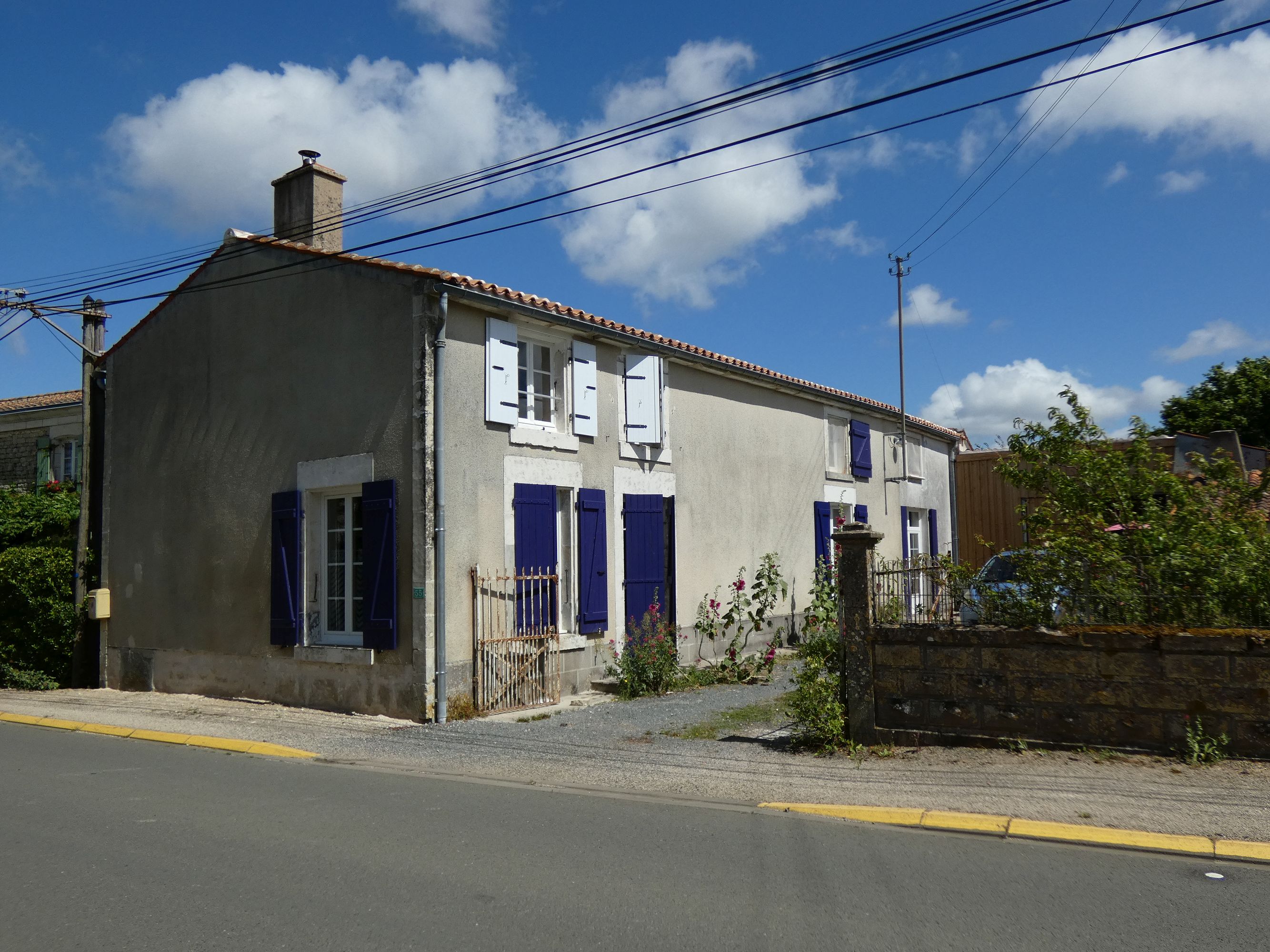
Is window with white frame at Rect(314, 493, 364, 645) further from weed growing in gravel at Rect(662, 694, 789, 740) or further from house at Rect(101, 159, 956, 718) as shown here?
weed growing in gravel at Rect(662, 694, 789, 740)

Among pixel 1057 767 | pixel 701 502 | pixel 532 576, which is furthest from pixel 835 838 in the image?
pixel 701 502

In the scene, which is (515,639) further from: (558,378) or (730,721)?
(558,378)

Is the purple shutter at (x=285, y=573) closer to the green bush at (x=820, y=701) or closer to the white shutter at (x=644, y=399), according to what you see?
the white shutter at (x=644, y=399)

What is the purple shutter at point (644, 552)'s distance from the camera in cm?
1249

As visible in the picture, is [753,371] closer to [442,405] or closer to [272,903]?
[442,405]

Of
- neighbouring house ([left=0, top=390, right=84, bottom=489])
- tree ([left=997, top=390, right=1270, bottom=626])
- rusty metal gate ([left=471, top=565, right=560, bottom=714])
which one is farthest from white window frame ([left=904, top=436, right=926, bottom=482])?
neighbouring house ([left=0, top=390, right=84, bottom=489])

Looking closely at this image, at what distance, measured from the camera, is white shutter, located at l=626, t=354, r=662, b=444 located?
12727 millimetres

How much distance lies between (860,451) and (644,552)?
705 cm

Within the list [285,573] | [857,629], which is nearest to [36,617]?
[285,573]

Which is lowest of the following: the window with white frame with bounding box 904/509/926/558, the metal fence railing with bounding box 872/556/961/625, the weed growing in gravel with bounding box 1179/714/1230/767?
the weed growing in gravel with bounding box 1179/714/1230/767

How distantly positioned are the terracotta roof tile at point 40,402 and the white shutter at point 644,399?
15233 millimetres

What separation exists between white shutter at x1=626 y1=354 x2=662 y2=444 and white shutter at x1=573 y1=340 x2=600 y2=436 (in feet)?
2.06

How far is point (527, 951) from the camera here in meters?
3.83

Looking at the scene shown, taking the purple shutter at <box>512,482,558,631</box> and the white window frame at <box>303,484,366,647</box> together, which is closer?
the purple shutter at <box>512,482,558,631</box>
